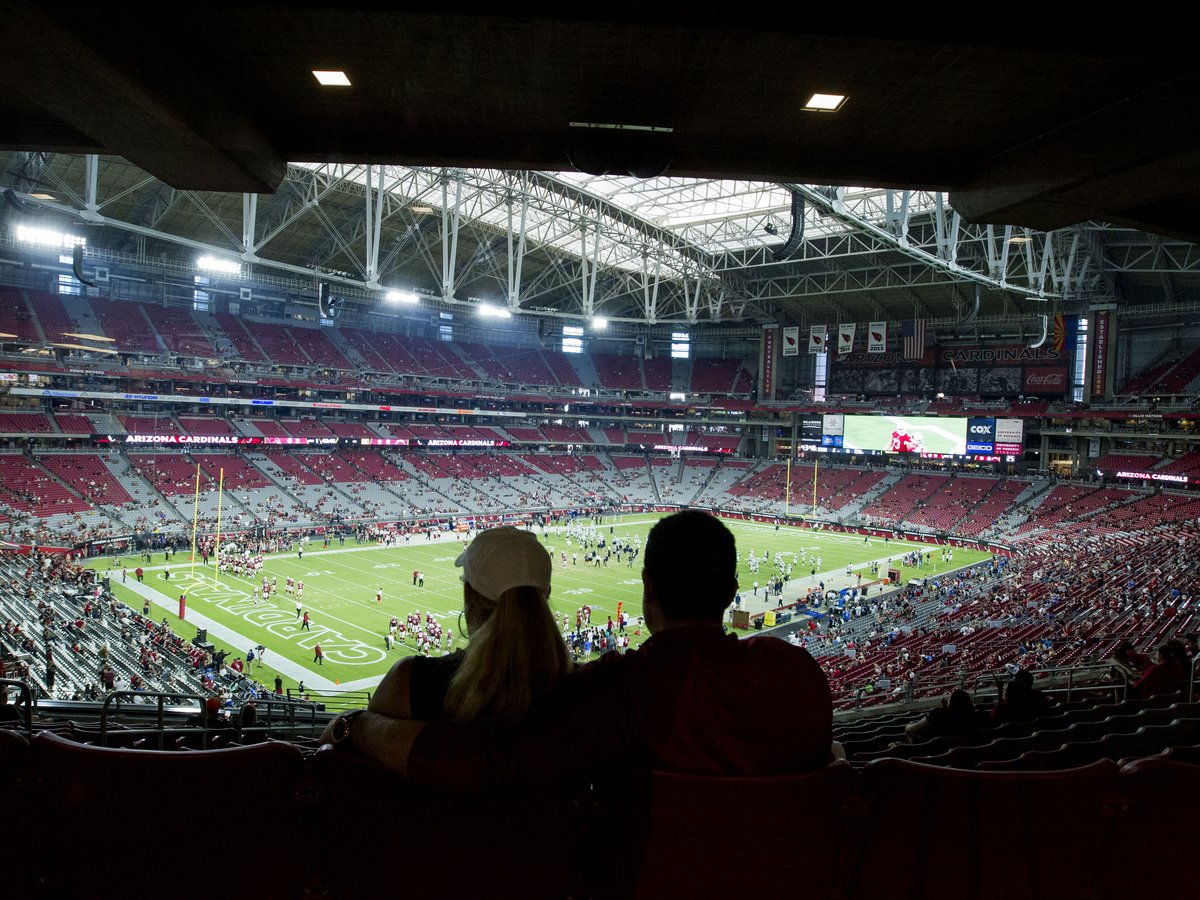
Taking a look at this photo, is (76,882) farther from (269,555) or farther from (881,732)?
(269,555)

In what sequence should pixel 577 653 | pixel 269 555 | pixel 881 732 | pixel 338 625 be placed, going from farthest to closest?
pixel 269 555, pixel 338 625, pixel 577 653, pixel 881 732

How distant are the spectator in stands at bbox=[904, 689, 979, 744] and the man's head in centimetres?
426

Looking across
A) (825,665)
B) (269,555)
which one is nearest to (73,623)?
(269,555)

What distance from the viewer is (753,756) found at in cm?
200

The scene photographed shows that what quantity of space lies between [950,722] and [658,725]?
15.5ft

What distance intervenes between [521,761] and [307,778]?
2.17 feet

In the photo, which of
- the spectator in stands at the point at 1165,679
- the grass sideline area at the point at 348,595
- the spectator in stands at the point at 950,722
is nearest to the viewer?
the spectator in stands at the point at 950,722

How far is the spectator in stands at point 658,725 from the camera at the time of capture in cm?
189

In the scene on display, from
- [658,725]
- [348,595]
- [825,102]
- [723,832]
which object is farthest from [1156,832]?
[348,595]

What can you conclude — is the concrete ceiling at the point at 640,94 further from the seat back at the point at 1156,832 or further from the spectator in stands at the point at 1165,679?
the spectator in stands at the point at 1165,679

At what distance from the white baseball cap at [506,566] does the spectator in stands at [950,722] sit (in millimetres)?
4631

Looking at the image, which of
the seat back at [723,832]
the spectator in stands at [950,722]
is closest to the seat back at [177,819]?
the seat back at [723,832]

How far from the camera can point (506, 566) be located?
2096 mm

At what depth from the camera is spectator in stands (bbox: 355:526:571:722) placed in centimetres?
196
